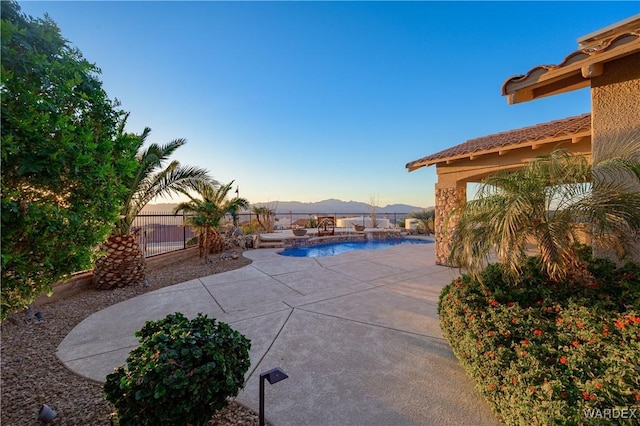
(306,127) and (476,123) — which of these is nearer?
(476,123)

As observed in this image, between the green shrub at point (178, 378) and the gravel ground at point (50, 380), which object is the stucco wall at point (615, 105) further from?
the gravel ground at point (50, 380)

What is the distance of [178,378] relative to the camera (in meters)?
1.71

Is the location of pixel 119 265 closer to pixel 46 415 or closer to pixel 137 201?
pixel 137 201

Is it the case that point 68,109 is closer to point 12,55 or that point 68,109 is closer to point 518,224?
point 12,55

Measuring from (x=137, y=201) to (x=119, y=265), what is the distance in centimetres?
175

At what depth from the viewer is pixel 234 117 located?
38.7 ft

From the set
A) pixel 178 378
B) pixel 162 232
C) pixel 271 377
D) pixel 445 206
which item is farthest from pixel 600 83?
pixel 162 232

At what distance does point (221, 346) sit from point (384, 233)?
15.3 meters

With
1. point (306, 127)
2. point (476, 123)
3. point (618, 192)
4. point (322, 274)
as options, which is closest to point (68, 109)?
point (618, 192)

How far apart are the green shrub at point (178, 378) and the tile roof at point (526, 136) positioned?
6.97 meters

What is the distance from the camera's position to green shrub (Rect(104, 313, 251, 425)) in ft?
5.56

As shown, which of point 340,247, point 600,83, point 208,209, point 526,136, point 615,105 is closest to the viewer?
point 615,105

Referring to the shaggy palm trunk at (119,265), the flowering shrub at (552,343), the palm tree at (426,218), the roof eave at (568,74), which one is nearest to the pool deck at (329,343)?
the flowering shrub at (552,343)

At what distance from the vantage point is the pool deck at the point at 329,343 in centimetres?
230
